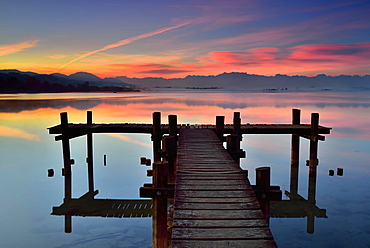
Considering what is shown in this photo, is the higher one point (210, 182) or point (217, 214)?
point (210, 182)

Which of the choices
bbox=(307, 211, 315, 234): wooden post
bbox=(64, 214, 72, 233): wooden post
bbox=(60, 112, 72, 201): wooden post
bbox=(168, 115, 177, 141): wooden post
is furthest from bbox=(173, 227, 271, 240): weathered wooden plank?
bbox=(60, 112, 72, 201): wooden post

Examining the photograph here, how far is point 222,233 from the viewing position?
3926 mm

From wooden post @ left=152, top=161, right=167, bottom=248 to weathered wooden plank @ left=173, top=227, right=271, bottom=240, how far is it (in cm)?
191

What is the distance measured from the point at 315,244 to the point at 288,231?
96 centimetres

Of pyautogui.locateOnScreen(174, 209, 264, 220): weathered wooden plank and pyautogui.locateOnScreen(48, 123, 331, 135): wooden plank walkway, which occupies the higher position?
pyautogui.locateOnScreen(48, 123, 331, 135): wooden plank walkway

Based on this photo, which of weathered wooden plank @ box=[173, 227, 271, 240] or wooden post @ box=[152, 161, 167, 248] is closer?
weathered wooden plank @ box=[173, 227, 271, 240]

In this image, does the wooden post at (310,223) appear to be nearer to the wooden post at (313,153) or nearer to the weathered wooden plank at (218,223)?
the wooden post at (313,153)

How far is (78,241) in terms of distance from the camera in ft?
32.8

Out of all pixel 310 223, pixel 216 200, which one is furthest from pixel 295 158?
pixel 216 200

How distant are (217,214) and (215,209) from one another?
163 millimetres

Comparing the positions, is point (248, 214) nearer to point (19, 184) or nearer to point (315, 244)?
point (315, 244)

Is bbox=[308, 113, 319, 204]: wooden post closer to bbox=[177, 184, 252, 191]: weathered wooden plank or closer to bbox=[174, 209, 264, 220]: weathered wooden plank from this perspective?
bbox=[177, 184, 252, 191]: weathered wooden plank

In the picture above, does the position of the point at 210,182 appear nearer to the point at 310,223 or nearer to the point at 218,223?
the point at 218,223

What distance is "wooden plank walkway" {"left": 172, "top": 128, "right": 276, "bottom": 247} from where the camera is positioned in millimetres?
3793
